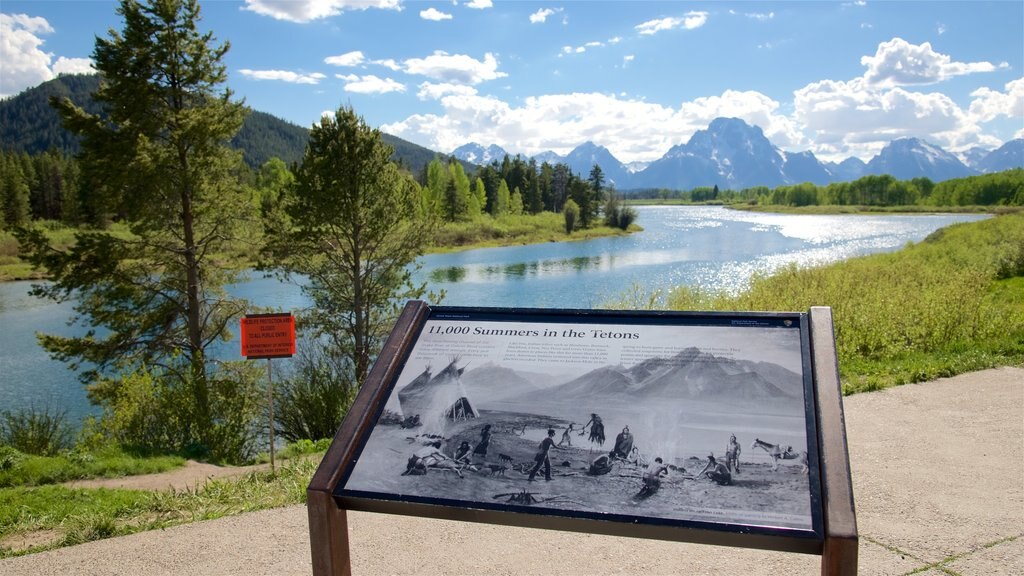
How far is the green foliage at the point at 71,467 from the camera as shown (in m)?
7.77

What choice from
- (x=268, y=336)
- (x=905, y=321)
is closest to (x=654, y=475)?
(x=268, y=336)

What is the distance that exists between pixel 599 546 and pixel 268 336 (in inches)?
199

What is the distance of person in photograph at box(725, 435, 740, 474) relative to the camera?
8.33 feet

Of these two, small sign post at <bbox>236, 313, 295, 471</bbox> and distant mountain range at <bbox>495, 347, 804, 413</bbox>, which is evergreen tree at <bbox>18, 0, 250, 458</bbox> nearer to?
small sign post at <bbox>236, 313, 295, 471</bbox>

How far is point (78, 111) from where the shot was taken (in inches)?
628

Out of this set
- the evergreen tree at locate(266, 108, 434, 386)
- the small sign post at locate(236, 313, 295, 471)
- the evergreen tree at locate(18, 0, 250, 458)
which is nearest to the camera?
the small sign post at locate(236, 313, 295, 471)

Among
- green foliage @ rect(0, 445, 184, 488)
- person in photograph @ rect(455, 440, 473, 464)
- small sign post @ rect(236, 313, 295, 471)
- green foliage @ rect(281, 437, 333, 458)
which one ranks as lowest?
green foliage @ rect(281, 437, 333, 458)

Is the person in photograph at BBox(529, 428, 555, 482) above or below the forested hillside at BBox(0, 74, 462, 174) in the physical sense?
below

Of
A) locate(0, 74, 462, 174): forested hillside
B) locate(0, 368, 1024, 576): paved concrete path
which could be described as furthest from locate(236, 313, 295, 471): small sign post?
locate(0, 74, 462, 174): forested hillside

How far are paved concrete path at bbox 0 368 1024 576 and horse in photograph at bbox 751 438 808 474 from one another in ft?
5.06

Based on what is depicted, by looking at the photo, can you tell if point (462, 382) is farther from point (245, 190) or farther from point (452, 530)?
point (245, 190)

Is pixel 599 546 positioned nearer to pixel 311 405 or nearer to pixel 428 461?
pixel 428 461

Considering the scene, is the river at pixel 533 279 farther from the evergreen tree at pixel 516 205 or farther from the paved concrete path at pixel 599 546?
the evergreen tree at pixel 516 205

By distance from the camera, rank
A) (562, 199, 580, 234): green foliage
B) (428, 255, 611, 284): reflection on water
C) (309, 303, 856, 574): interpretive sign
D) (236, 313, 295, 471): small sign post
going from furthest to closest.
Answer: (562, 199, 580, 234): green foliage
(428, 255, 611, 284): reflection on water
(236, 313, 295, 471): small sign post
(309, 303, 856, 574): interpretive sign
